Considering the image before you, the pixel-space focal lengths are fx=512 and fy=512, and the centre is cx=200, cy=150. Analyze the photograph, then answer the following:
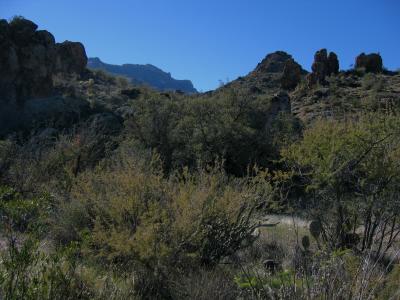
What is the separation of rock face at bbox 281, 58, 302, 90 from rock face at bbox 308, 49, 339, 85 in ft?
5.50

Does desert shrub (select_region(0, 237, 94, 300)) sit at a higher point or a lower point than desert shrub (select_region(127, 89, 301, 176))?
lower

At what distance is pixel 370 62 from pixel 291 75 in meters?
7.96

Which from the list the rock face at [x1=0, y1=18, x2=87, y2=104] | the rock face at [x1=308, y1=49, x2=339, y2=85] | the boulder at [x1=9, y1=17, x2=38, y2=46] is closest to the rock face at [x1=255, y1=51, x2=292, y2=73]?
the rock face at [x1=308, y1=49, x2=339, y2=85]

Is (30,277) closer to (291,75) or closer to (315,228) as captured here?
(315,228)

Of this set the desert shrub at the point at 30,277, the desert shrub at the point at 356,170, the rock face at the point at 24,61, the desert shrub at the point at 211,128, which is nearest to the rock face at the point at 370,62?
the desert shrub at the point at 211,128

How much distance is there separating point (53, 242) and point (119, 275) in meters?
2.97

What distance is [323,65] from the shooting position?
47.0 metres

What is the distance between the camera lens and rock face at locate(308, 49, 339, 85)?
45.8 meters

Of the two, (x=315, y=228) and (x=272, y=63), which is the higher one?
(x=272, y=63)

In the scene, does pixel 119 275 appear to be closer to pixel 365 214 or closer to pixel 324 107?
pixel 365 214

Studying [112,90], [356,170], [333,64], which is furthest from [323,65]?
[356,170]

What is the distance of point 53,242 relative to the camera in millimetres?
9742

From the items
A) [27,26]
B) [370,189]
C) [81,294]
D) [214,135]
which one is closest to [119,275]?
[81,294]

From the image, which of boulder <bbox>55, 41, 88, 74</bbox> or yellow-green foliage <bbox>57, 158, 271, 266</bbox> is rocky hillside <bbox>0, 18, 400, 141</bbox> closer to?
boulder <bbox>55, 41, 88, 74</bbox>
